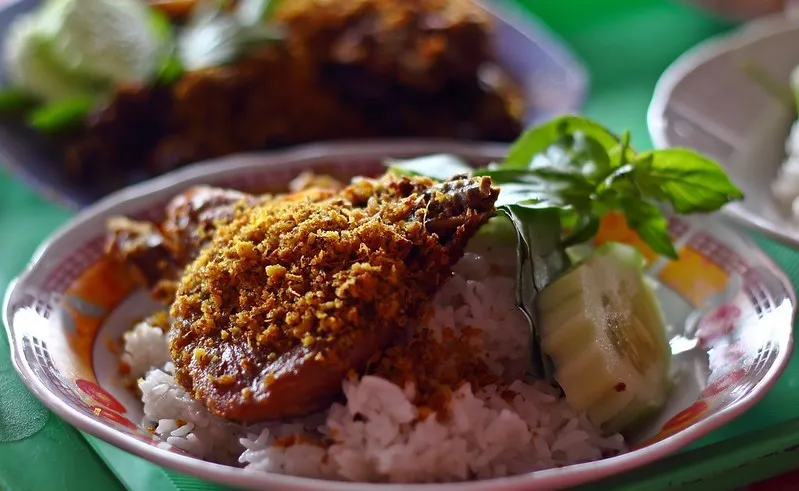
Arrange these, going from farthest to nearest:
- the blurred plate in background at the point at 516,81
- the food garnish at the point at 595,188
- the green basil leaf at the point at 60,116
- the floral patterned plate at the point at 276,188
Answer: the green basil leaf at the point at 60,116 → the blurred plate in background at the point at 516,81 → the food garnish at the point at 595,188 → the floral patterned plate at the point at 276,188

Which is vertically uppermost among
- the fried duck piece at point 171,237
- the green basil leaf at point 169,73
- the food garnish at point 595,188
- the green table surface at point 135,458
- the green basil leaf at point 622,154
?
the green basil leaf at point 622,154

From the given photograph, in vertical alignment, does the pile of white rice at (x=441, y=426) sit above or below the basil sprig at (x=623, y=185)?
below

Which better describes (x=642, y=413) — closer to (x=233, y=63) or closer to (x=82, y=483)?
(x=82, y=483)

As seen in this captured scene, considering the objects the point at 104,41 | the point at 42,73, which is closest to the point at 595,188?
the point at 104,41

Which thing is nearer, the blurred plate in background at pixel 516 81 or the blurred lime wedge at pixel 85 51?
the blurred plate in background at pixel 516 81

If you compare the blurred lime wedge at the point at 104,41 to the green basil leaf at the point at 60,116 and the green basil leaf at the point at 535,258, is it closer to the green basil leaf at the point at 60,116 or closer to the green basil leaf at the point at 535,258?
the green basil leaf at the point at 60,116

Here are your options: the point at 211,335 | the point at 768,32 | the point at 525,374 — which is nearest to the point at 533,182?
the point at 525,374

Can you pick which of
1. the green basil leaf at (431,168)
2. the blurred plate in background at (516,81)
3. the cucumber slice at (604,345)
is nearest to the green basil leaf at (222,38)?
the blurred plate in background at (516,81)
